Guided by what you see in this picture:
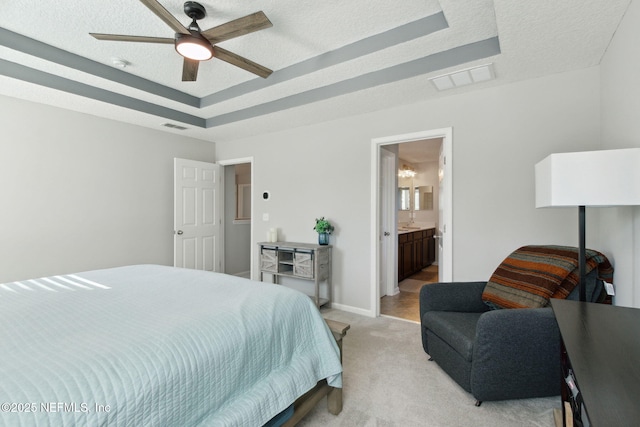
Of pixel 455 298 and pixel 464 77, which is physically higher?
pixel 464 77

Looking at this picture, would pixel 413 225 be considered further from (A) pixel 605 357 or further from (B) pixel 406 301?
(A) pixel 605 357

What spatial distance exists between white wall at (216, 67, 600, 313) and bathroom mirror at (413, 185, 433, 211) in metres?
3.81

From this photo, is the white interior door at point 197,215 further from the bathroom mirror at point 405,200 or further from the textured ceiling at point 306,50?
the bathroom mirror at point 405,200

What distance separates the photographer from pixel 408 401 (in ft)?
6.35

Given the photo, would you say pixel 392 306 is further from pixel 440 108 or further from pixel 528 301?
pixel 440 108

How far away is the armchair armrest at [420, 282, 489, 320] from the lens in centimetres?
236

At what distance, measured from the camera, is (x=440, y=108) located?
3.02 metres

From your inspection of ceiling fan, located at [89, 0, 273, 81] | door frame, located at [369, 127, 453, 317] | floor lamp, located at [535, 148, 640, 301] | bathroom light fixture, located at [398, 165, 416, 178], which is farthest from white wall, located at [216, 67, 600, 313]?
bathroom light fixture, located at [398, 165, 416, 178]

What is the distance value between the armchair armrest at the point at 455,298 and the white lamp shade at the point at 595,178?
1.04m

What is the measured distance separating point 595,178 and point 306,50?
86.7 inches

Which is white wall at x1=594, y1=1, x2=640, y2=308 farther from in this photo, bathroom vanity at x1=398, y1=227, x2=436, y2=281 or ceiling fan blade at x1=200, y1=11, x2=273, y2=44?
bathroom vanity at x1=398, y1=227, x2=436, y2=281

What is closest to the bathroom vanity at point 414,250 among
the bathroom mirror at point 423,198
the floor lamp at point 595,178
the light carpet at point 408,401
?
the bathroom mirror at point 423,198

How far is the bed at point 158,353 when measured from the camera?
871mm

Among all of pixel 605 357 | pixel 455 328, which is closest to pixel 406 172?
pixel 455 328
